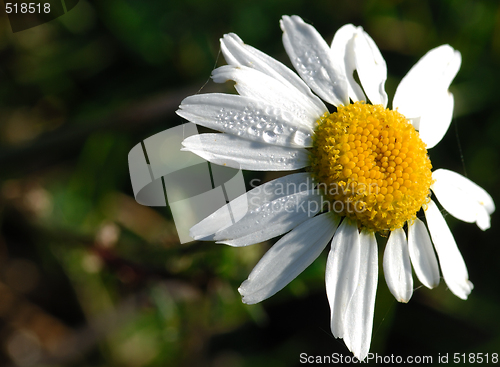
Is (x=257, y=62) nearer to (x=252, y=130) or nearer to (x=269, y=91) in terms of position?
(x=269, y=91)

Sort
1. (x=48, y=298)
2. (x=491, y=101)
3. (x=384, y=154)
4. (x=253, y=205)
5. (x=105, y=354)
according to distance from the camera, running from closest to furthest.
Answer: (x=253, y=205)
(x=384, y=154)
(x=105, y=354)
(x=48, y=298)
(x=491, y=101)

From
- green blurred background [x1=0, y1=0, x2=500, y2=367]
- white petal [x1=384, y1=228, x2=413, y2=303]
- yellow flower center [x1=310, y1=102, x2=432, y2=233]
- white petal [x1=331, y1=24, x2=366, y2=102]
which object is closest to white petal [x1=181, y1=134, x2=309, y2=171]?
yellow flower center [x1=310, y1=102, x2=432, y2=233]

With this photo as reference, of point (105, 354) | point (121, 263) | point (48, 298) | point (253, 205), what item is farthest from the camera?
point (48, 298)

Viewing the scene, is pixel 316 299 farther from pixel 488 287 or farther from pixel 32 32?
pixel 32 32

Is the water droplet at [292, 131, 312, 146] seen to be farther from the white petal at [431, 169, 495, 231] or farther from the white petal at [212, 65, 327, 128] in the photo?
the white petal at [431, 169, 495, 231]

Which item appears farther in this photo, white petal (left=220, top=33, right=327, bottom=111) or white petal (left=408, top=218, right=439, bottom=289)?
white petal (left=408, top=218, right=439, bottom=289)

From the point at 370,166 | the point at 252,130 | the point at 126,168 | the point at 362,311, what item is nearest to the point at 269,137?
the point at 252,130

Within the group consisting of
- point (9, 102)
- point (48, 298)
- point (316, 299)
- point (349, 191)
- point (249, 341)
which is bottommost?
point (249, 341)

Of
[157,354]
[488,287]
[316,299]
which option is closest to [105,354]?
[157,354]
